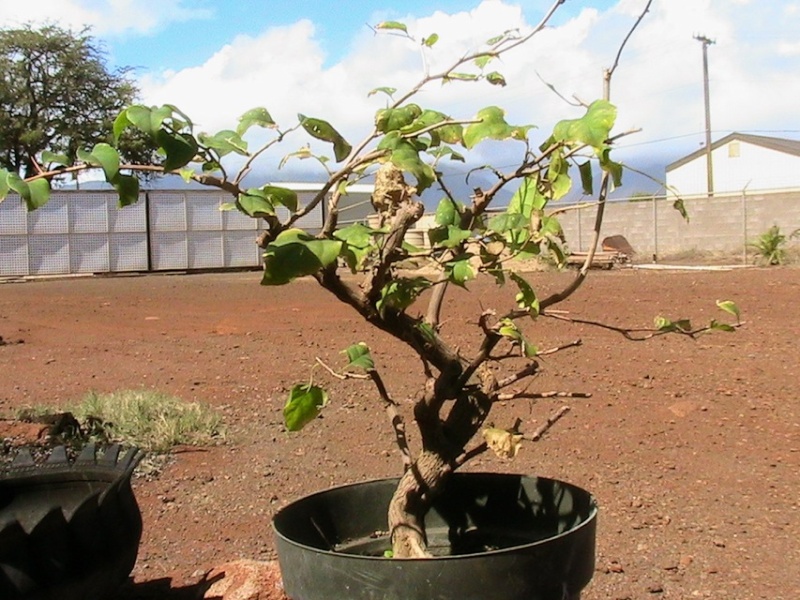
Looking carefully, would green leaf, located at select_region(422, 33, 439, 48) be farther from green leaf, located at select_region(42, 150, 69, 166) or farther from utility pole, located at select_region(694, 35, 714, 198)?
utility pole, located at select_region(694, 35, 714, 198)

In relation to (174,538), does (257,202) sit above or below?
above

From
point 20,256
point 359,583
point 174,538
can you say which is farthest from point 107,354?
point 20,256

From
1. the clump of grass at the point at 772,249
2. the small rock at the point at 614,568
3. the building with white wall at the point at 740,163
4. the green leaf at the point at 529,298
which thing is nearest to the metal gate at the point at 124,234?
the clump of grass at the point at 772,249

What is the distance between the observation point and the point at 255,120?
5.93ft

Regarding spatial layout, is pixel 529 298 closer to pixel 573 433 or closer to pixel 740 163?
pixel 573 433

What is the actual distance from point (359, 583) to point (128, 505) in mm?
906

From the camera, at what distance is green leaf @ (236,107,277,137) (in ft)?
5.93

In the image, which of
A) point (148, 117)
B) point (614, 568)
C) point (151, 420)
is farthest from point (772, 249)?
point (148, 117)

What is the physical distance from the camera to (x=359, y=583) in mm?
1889

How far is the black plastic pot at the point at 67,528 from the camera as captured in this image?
2244 millimetres

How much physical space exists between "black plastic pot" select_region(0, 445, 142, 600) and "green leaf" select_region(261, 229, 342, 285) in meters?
1.00

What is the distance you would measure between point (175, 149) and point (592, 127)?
0.68m

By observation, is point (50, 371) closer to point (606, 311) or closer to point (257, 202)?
point (606, 311)

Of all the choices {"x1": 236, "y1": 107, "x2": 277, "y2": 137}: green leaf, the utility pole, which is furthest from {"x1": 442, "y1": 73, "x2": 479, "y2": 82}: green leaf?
the utility pole
